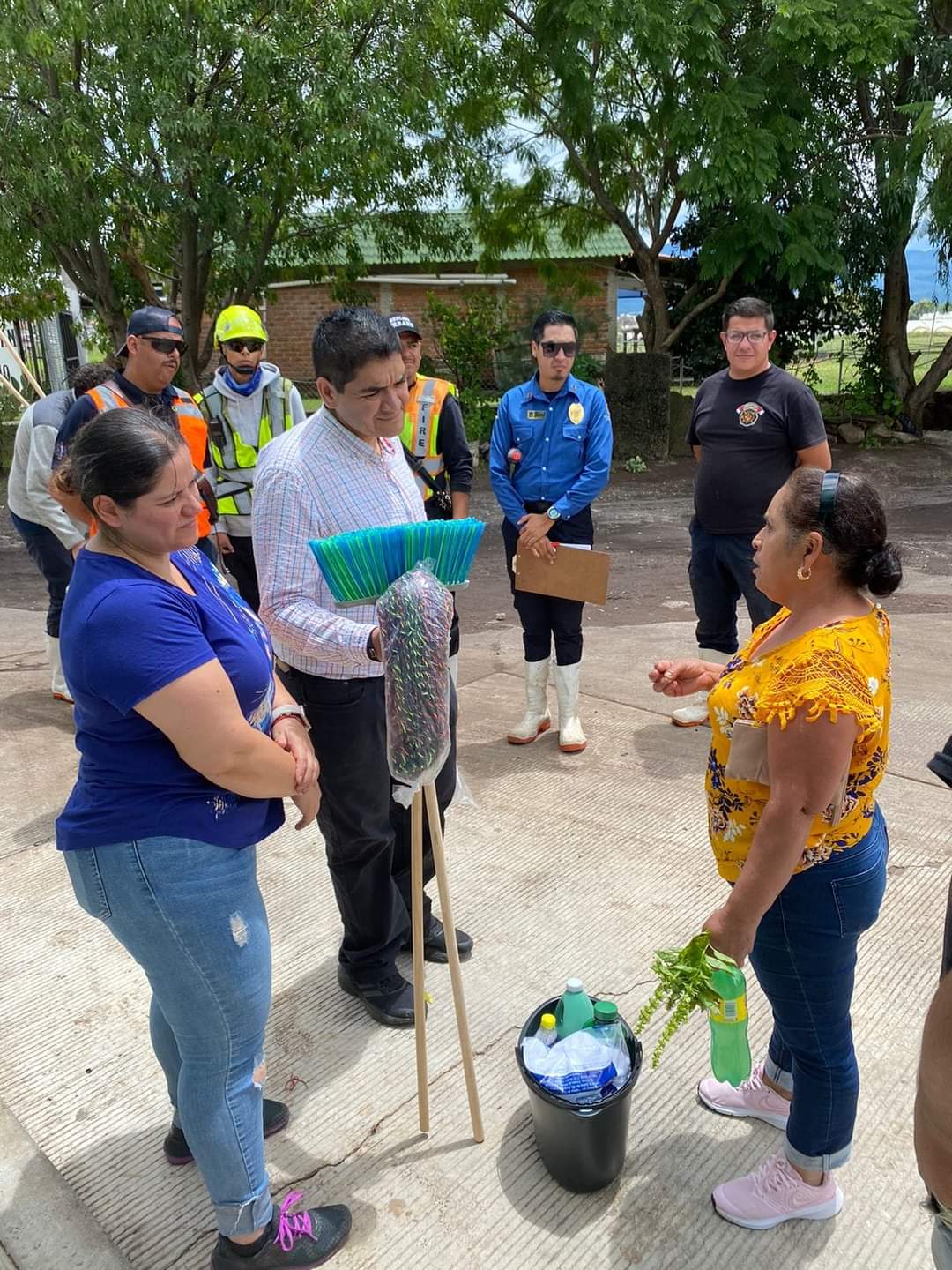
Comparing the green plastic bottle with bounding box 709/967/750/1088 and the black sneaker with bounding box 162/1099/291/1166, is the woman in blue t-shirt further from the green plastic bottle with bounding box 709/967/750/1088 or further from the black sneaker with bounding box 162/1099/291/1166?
the green plastic bottle with bounding box 709/967/750/1088

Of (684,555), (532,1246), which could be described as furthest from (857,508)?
(684,555)

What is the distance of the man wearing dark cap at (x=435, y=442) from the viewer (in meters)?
4.49

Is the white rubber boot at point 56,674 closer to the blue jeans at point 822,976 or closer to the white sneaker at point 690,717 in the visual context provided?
the white sneaker at point 690,717

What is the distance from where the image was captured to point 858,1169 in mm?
2180

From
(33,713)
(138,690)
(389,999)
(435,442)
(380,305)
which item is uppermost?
(380,305)

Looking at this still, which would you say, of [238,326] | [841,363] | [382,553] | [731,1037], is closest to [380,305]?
[841,363]

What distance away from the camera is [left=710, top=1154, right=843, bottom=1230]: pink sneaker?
2033 millimetres

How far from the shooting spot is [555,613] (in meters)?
4.57

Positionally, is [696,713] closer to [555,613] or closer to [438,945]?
[555,613]

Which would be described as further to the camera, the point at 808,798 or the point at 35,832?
the point at 35,832

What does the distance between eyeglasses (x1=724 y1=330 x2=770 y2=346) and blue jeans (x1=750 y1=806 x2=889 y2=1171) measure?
2.82m

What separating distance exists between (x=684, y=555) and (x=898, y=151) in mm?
7269

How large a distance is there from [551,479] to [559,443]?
18 centimetres

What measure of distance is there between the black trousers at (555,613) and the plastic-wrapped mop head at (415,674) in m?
2.53
